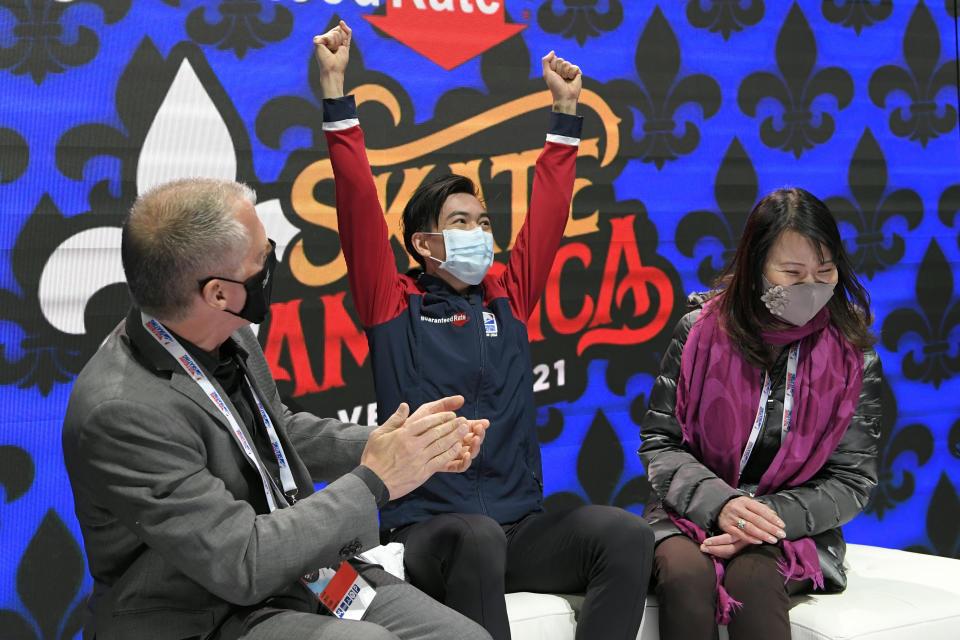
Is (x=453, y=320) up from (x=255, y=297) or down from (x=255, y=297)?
down

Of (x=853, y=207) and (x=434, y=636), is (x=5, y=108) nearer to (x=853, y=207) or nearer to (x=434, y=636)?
(x=434, y=636)

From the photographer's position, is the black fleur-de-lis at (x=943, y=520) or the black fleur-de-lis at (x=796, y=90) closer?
the black fleur-de-lis at (x=796, y=90)

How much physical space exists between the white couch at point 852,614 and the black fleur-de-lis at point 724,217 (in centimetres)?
139

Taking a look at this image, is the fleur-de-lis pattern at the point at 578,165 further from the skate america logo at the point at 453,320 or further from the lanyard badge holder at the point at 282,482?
the lanyard badge holder at the point at 282,482

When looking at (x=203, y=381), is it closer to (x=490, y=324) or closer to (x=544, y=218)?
(x=490, y=324)

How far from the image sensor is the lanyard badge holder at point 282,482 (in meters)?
1.90

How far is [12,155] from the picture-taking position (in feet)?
9.50

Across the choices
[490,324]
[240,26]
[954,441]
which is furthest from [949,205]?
[240,26]

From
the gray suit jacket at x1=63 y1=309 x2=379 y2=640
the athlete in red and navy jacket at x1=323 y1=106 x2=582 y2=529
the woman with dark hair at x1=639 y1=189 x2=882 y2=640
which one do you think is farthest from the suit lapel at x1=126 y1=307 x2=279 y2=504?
the woman with dark hair at x1=639 y1=189 x2=882 y2=640

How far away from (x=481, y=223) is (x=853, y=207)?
5.87ft

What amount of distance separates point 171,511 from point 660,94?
8.41 feet

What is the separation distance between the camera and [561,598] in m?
2.57

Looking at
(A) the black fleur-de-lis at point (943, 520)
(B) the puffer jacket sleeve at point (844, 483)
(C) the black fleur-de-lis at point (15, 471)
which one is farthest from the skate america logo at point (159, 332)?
(A) the black fleur-de-lis at point (943, 520)

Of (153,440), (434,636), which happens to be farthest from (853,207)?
(153,440)
